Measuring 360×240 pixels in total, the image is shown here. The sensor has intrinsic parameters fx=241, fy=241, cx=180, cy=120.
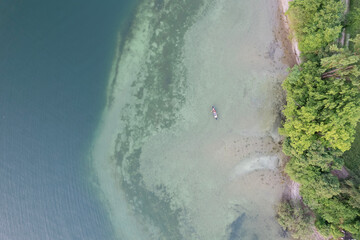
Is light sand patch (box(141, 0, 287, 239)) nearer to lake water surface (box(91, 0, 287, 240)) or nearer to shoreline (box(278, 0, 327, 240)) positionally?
lake water surface (box(91, 0, 287, 240))

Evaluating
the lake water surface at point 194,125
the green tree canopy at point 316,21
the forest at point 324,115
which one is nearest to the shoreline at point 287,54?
the lake water surface at point 194,125

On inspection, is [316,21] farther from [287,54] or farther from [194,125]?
[194,125]

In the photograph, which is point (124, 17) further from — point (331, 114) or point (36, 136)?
point (331, 114)

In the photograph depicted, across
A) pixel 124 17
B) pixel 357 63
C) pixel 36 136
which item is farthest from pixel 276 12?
pixel 36 136

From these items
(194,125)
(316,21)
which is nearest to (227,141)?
(194,125)

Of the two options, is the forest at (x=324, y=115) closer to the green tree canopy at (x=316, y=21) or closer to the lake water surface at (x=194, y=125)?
the green tree canopy at (x=316, y=21)

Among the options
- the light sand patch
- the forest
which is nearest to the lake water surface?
the light sand patch
